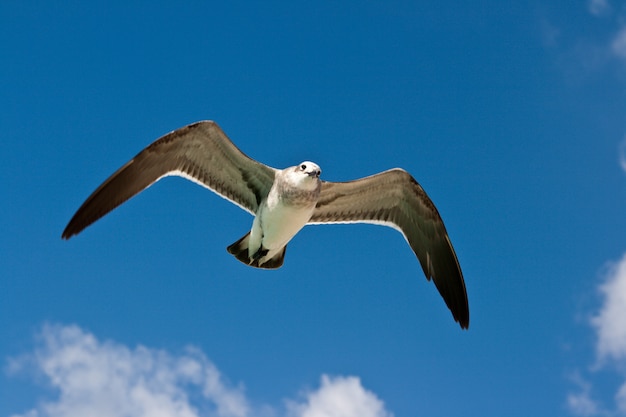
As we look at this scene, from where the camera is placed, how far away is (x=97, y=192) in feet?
43.3

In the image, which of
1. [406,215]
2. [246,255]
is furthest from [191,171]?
[406,215]

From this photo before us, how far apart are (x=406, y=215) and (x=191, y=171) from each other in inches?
179

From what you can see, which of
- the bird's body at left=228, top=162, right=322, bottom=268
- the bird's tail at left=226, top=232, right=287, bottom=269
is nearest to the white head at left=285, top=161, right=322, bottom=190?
the bird's body at left=228, top=162, right=322, bottom=268

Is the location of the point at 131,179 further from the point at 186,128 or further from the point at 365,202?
the point at 365,202

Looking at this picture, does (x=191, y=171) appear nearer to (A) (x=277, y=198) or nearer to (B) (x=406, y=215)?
(A) (x=277, y=198)

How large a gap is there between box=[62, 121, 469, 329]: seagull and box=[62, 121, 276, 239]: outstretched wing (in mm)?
18

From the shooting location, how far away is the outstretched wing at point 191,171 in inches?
521

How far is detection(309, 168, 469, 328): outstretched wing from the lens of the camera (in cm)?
1482

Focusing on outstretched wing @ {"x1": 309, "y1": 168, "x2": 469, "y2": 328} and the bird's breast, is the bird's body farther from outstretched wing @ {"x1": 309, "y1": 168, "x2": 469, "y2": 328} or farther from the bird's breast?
outstretched wing @ {"x1": 309, "y1": 168, "x2": 469, "y2": 328}

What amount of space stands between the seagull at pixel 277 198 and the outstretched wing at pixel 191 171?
2cm

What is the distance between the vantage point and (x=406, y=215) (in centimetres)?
1548

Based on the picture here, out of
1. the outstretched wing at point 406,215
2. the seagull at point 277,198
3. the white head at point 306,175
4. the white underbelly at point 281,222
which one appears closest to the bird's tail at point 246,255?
the seagull at point 277,198

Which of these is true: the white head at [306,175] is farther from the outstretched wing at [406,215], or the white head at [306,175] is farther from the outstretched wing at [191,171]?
the outstretched wing at [406,215]

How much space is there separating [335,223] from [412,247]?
69.2 inches
